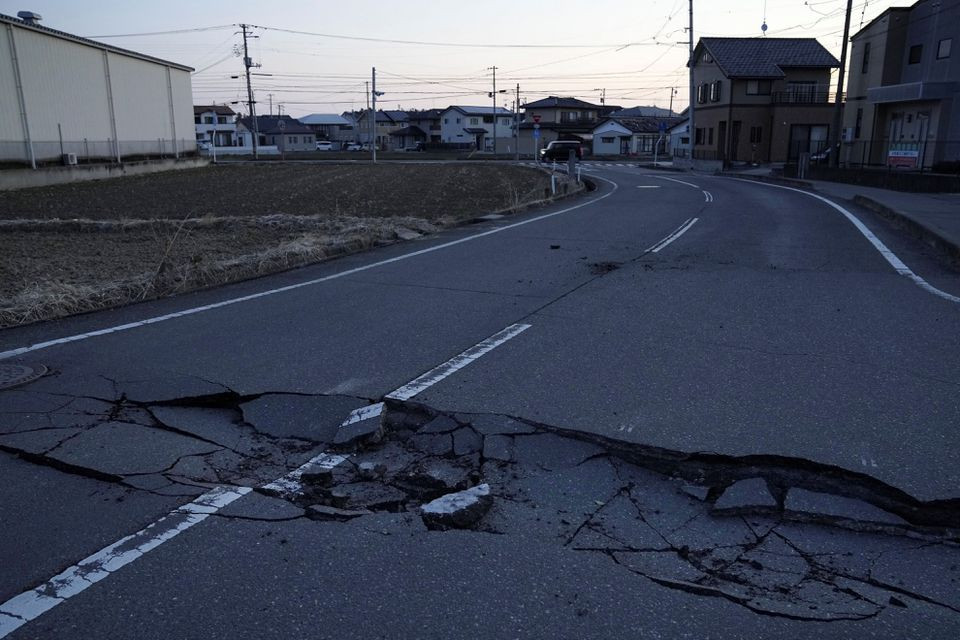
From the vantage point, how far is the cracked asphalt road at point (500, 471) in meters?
Result: 2.84

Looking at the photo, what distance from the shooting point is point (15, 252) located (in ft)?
41.5

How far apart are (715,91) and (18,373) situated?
5554cm

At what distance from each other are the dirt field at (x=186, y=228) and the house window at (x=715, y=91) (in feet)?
92.8

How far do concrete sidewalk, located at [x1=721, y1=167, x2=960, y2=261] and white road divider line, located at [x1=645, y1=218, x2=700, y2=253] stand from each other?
4028 millimetres

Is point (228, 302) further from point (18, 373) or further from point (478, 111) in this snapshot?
point (478, 111)

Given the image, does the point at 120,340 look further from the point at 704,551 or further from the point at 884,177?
the point at 884,177

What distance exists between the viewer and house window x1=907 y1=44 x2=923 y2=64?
33.9 metres

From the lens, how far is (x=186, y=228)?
52.6ft

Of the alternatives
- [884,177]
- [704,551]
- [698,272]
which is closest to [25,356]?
[704,551]

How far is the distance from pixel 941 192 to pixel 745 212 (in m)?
8.93

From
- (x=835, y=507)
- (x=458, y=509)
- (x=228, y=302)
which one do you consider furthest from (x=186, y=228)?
(x=835, y=507)

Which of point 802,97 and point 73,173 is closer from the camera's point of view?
point 73,173

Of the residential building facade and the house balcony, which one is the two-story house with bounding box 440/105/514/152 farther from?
the house balcony

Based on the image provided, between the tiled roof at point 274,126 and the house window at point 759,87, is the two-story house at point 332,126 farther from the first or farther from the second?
the house window at point 759,87
